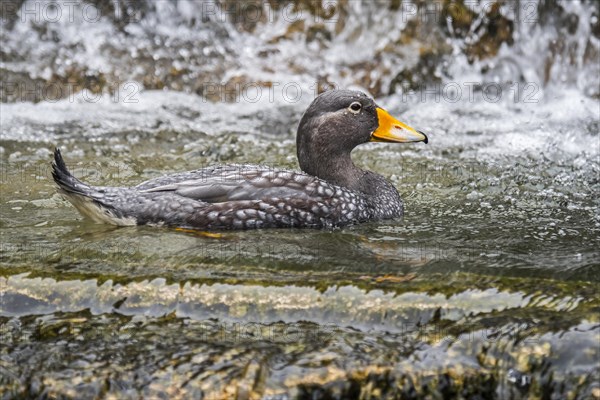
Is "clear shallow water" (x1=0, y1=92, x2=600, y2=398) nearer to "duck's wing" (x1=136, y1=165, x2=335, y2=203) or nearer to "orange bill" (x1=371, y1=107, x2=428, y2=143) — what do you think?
"duck's wing" (x1=136, y1=165, x2=335, y2=203)

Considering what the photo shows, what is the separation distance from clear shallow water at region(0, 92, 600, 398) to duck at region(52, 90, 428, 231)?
14cm

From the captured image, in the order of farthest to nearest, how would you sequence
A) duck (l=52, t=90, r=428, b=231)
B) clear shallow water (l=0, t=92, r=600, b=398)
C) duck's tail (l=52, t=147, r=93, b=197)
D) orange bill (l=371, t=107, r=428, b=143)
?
orange bill (l=371, t=107, r=428, b=143) < duck (l=52, t=90, r=428, b=231) < duck's tail (l=52, t=147, r=93, b=197) < clear shallow water (l=0, t=92, r=600, b=398)

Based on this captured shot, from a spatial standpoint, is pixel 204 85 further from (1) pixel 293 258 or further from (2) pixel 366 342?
(2) pixel 366 342

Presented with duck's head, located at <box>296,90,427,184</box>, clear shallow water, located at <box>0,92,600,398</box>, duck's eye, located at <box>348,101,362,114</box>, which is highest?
duck's eye, located at <box>348,101,362,114</box>

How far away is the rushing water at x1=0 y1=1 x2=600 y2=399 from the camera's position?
400 cm

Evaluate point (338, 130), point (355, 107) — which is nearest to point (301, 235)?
point (338, 130)

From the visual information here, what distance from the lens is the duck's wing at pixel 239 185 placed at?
5938 millimetres

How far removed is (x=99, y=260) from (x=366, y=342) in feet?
5.40

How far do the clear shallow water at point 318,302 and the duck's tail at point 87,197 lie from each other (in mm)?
103

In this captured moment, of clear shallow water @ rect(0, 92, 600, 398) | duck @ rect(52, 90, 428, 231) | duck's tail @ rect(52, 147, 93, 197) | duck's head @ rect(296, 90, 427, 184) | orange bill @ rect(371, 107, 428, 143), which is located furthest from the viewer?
orange bill @ rect(371, 107, 428, 143)

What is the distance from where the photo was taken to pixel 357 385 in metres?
3.93

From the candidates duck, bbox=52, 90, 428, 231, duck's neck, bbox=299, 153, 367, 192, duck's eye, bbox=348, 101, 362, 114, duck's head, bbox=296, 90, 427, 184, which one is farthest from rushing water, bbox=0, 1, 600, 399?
duck's eye, bbox=348, 101, 362, 114

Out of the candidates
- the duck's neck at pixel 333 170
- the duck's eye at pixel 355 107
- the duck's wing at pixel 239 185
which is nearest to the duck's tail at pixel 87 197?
the duck's wing at pixel 239 185

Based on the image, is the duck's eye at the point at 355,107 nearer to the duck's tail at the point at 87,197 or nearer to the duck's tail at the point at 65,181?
the duck's tail at the point at 87,197
